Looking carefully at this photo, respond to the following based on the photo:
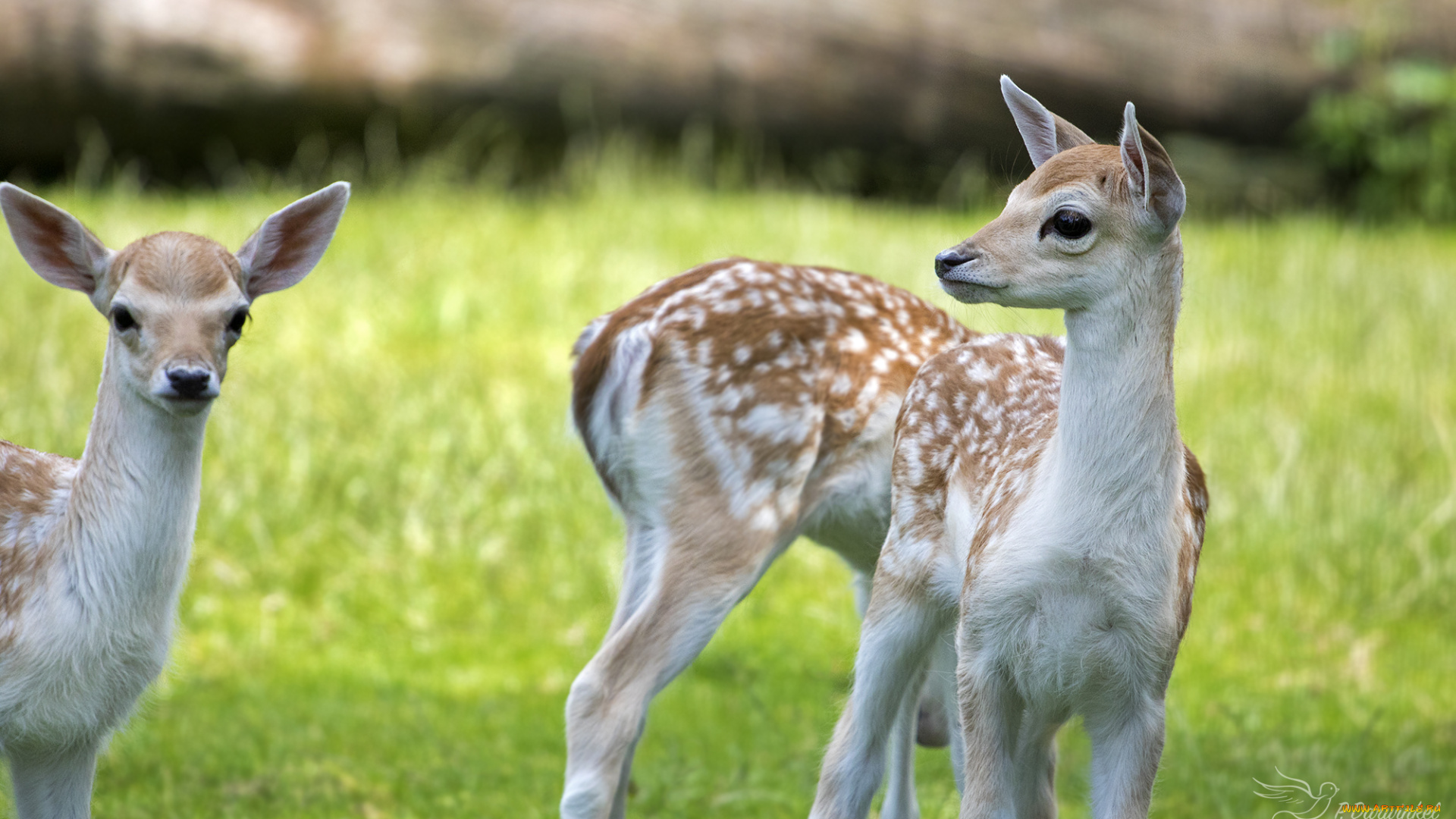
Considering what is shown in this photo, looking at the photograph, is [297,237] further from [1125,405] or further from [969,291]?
[1125,405]

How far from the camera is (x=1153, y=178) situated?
3266mm

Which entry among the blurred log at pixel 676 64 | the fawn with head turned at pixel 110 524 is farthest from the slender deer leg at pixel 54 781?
the blurred log at pixel 676 64

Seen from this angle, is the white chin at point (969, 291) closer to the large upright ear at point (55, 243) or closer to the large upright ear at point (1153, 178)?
the large upright ear at point (1153, 178)

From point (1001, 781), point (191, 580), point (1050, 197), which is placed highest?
point (1050, 197)

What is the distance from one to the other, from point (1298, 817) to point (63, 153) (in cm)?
913

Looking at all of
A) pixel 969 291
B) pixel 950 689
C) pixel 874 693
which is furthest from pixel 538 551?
pixel 969 291

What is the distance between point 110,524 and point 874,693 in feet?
6.17

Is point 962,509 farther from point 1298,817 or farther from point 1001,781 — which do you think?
point 1298,817

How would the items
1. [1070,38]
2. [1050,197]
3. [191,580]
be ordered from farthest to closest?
[1070,38] → [191,580] → [1050,197]

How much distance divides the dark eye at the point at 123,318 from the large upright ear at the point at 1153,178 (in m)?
2.17

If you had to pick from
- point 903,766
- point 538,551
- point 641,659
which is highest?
point 641,659

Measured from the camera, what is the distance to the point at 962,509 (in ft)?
12.7

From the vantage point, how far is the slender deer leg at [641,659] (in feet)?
13.9

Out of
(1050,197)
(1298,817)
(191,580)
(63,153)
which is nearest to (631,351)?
(1050,197)
